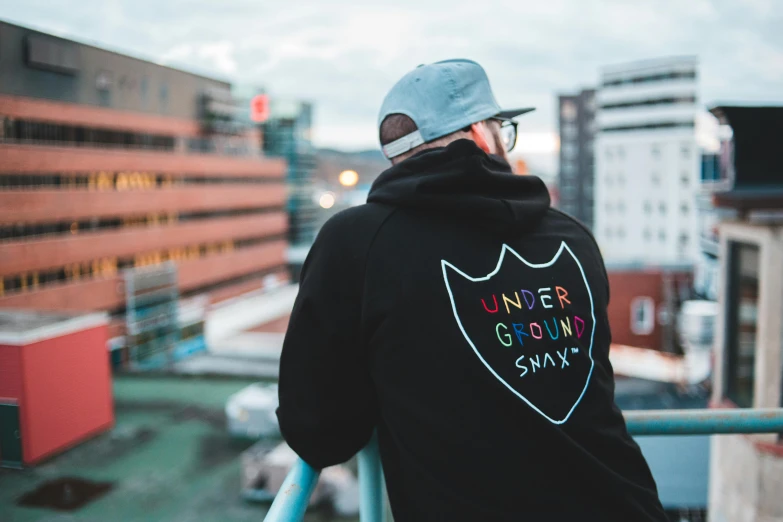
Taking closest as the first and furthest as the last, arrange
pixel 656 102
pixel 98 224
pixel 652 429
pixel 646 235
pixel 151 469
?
1. pixel 652 429
2. pixel 151 469
3. pixel 98 224
4. pixel 646 235
5. pixel 656 102

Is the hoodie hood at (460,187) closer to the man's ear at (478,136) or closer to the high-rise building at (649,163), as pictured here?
the man's ear at (478,136)

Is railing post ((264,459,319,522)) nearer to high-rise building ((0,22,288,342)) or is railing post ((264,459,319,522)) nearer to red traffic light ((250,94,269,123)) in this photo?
high-rise building ((0,22,288,342))

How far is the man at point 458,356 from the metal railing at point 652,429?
0.17 feet

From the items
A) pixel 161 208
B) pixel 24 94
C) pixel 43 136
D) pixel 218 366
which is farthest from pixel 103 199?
pixel 161 208

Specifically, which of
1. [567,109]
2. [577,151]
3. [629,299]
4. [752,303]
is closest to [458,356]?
[752,303]

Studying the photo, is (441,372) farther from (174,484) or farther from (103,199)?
(103,199)

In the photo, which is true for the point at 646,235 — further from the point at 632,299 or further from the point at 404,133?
the point at 404,133

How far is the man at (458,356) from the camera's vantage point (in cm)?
90

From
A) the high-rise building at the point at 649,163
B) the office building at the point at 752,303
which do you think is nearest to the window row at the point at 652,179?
the high-rise building at the point at 649,163

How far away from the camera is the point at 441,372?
0.91 metres

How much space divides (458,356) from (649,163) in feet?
119

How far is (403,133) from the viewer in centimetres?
A: 111

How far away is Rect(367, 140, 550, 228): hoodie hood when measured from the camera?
96cm

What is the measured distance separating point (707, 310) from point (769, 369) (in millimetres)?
12602
